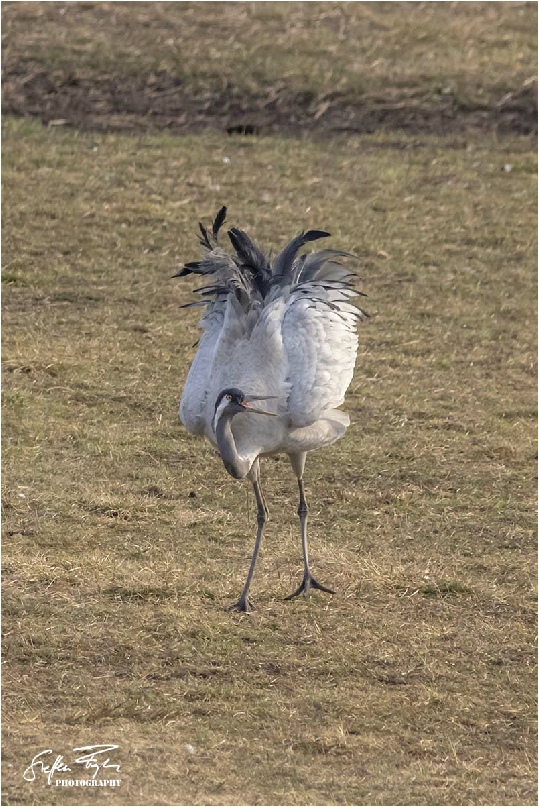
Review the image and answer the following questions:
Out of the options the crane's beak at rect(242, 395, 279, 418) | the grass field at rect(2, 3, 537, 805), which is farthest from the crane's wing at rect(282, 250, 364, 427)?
the grass field at rect(2, 3, 537, 805)

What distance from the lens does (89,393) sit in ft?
27.3

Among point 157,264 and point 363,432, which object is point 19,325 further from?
point 363,432

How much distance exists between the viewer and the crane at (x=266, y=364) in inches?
231

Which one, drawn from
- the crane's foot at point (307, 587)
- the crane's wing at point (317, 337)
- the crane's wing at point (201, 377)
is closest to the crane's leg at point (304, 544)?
the crane's foot at point (307, 587)

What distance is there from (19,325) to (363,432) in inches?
104

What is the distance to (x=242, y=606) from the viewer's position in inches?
237

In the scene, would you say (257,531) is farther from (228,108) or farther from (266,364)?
(228,108)

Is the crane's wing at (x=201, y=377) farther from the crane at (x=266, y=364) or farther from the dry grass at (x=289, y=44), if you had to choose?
the dry grass at (x=289, y=44)

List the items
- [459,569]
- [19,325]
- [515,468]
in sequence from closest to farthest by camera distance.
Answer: [459,569]
[515,468]
[19,325]

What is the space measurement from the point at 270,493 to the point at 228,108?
6.66m

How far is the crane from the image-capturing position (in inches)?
231

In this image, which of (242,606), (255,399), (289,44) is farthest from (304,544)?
(289,44)

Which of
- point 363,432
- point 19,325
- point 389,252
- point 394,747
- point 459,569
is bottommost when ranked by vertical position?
point 394,747

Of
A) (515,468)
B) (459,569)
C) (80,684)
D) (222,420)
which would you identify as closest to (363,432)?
(515,468)
